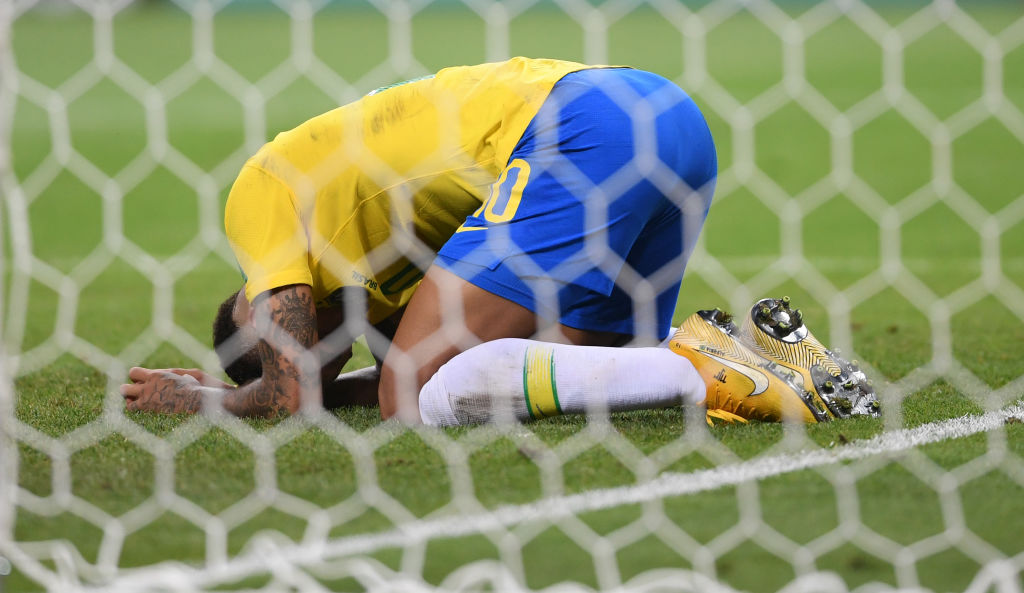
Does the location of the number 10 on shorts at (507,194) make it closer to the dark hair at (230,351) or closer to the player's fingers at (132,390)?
the dark hair at (230,351)

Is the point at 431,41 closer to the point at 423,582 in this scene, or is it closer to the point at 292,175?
the point at 292,175

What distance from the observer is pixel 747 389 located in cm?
172

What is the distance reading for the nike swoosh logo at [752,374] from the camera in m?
1.72

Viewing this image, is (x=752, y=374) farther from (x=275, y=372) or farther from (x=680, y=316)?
(x=680, y=316)

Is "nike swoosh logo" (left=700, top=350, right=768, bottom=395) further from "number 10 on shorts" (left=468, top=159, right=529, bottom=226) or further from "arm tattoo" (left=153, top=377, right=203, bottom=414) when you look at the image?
"arm tattoo" (left=153, top=377, right=203, bottom=414)

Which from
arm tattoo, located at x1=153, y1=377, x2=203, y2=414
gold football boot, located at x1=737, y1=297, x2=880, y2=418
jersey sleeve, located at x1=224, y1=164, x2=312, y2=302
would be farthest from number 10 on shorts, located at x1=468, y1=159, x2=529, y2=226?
arm tattoo, located at x1=153, y1=377, x2=203, y2=414

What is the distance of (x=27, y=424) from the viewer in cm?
181

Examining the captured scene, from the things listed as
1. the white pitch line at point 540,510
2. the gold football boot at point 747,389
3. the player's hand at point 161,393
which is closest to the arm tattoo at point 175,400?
the player's hand at point 161,393

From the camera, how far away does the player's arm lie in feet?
5.82

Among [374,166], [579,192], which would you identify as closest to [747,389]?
[579,192]

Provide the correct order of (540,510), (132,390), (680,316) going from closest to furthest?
(540,510) < (132,390) < (680,316)

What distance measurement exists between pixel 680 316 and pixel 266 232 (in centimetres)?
139

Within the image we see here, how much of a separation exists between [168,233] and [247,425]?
2.72 meters

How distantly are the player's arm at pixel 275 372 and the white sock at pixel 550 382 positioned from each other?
0.71ft
